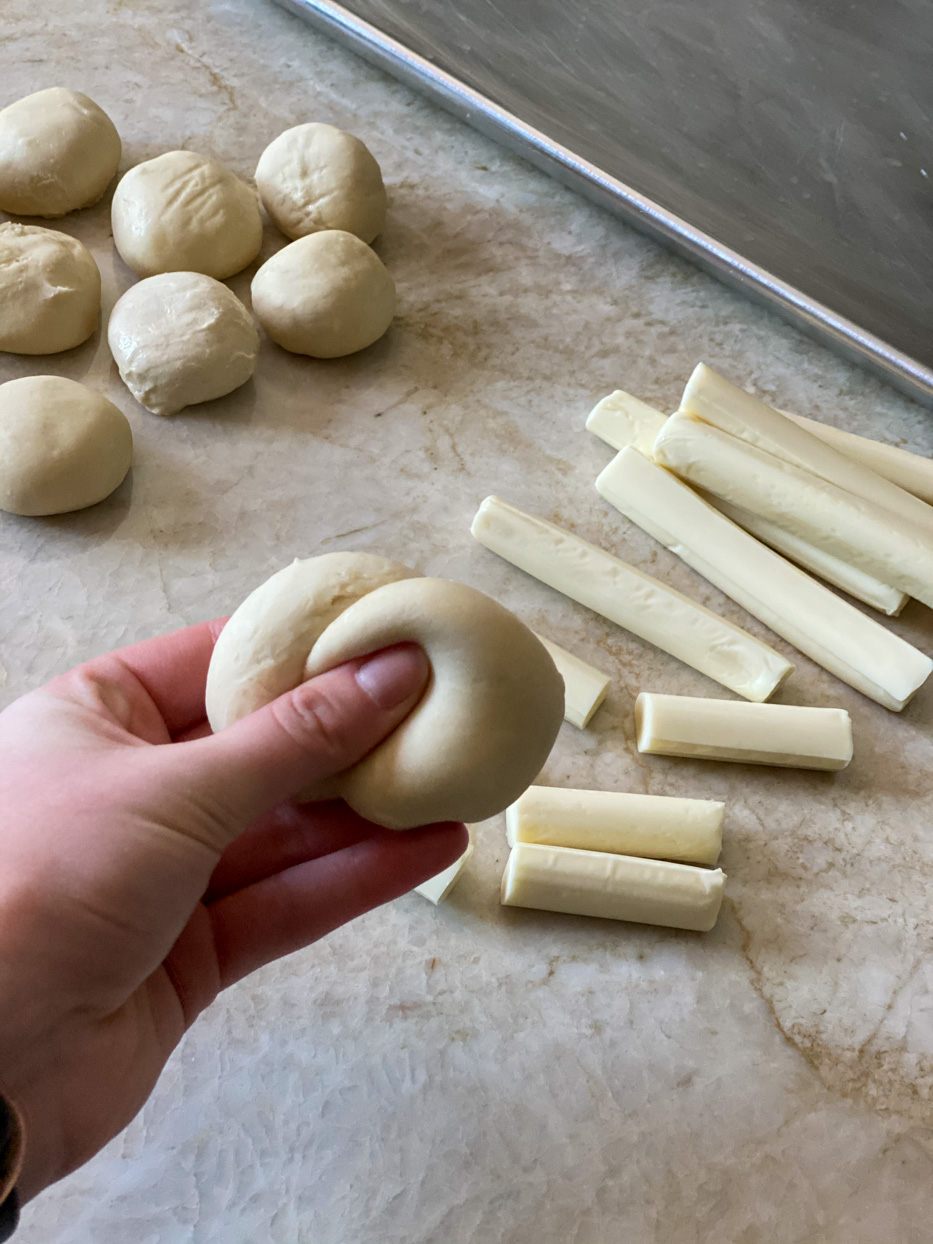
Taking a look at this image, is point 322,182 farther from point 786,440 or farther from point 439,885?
point 439,885

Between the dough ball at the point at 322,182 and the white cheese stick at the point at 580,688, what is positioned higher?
the dough ball at the point at 322,182

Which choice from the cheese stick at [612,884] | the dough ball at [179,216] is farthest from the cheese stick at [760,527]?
the dough ball at [179,216]

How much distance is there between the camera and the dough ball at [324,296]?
2424 millimetres

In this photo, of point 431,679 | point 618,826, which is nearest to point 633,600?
point 618,826

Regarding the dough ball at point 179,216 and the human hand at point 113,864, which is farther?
the dough ball at point 179,216

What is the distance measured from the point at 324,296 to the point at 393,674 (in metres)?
1.38

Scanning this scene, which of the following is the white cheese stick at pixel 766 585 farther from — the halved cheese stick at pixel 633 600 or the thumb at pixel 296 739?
the thumb at pixel 296 739

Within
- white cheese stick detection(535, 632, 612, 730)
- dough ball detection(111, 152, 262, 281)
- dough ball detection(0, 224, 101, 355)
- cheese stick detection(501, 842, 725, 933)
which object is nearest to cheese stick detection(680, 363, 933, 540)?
white cheese stick detection(535, 632, 612, 730)

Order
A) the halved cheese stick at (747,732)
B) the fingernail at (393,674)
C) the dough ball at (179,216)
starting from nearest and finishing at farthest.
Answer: the fingernail at (393,674)
the halved cheese stick at (747,732)
the dough ball at (179,216)

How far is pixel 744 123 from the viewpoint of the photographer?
2311mm

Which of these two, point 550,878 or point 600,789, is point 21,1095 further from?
point 600,789

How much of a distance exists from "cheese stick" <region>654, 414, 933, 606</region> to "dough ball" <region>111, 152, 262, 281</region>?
1.22 metres

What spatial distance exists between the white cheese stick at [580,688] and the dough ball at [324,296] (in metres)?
0.99

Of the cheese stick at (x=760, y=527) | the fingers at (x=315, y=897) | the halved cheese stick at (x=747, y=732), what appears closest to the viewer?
the fingers at (x=315, y=897)
